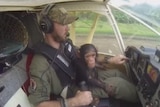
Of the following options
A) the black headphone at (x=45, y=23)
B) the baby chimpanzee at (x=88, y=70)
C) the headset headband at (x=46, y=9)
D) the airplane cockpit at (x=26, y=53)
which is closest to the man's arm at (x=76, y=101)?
the airplane cockpit at (x=26, y=53)

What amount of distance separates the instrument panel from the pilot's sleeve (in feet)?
1.90

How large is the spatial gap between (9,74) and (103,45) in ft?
10.6

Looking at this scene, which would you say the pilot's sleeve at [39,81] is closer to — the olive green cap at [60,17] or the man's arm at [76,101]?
the man's arm at [76,101]

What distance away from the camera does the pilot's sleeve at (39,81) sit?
1935mm

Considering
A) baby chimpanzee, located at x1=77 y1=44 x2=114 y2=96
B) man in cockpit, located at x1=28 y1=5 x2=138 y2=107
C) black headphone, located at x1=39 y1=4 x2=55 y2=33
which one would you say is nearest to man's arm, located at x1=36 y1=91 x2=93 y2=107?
man in cockpit, located at x1=28 y1=5 x2=138 y2=107

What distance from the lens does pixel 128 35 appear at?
15.5 ft

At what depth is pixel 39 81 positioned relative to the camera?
6.46 feet

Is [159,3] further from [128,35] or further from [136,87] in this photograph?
[136,87]

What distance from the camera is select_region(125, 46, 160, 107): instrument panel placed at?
6.00 feet

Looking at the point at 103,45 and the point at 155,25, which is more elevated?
the point at 155,25

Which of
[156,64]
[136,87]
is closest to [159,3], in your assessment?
[136,87]

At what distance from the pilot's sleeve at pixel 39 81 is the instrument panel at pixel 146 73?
0.58 m

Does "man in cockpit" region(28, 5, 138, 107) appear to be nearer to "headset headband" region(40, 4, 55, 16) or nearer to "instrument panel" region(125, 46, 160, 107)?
"headset headband" region(40, 4, 55, 16)

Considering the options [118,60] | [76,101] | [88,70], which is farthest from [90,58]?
[76,101]
